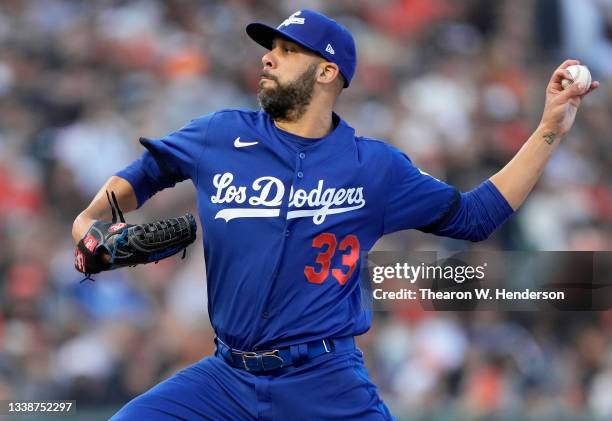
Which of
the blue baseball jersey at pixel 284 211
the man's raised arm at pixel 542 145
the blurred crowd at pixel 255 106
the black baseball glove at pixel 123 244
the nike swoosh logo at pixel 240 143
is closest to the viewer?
the black baseball glove at pixel 123 244

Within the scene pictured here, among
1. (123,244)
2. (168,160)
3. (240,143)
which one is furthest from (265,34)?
(123,244)

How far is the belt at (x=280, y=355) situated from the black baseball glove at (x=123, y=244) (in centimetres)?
47

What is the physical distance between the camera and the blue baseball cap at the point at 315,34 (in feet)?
13.5

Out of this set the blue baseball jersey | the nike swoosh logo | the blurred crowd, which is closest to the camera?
the blue baseball jersey

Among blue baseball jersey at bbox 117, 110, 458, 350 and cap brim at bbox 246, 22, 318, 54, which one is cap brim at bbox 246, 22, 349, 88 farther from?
blue baseball jersey at bbox 117, 110, 458, 350

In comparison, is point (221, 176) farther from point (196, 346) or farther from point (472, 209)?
point (196, 346)

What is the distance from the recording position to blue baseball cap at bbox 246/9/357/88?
162 inches

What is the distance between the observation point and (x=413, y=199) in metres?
4.10

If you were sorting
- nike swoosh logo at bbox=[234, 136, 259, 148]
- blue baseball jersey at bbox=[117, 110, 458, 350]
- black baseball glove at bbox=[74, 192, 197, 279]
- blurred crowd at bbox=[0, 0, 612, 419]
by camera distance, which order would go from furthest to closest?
1. blurred crowd at bbox=[0, 0, 612, 419]
2. nike swoosh logo at bbox=[234, 136, 259, 148]
3. blue baseball jersey at bbox=[117, 110, 458, 350]
4. black baseball glove at bbox=[74, 192, 197, 279]

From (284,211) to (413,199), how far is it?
0.53m

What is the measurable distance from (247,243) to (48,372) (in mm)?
3774

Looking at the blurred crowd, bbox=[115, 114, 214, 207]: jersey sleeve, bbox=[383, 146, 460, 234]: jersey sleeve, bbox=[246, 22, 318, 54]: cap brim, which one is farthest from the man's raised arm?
the blurred crowd

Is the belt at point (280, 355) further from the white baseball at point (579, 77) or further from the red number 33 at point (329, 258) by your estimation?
the white baseball at point (579, 77)

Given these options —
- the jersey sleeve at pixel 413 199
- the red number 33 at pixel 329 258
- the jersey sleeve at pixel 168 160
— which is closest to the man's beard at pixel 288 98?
the jersey sleeve at pixel 168 160
